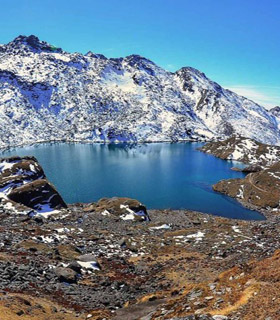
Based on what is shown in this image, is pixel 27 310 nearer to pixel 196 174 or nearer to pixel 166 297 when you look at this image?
pixel 166 297

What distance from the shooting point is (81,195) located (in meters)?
118

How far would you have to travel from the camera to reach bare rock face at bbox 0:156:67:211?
77250 mm

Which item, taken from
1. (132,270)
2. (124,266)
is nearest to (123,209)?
(124,266)

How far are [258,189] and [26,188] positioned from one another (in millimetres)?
88497

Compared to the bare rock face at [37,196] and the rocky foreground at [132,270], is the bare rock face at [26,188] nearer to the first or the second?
the bare rock face at [37,196]

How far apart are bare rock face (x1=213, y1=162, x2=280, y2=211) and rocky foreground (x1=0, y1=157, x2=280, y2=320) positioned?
41526mm

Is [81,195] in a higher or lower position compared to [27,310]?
lower

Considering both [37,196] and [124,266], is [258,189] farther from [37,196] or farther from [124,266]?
[124,266]

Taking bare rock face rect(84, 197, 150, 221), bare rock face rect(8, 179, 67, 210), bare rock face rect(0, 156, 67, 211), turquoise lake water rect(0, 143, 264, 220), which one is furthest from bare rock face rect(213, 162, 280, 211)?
bare rock face rect(8, 179, 67, 210)

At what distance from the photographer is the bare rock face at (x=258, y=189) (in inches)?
4427

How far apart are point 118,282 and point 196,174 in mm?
136387

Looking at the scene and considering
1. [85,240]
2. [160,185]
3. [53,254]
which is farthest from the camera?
[160,185]

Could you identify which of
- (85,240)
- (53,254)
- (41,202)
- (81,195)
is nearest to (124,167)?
(81,195)

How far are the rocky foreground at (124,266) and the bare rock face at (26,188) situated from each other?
1.10 ft
